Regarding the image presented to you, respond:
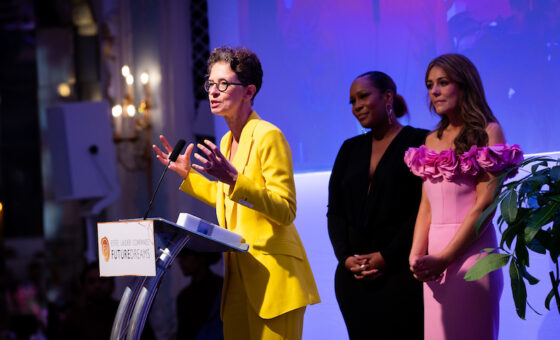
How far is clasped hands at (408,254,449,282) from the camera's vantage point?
7.00 feet

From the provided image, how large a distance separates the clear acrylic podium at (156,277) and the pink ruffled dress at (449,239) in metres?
0.74

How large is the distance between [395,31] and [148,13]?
277cm

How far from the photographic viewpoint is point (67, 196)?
5934 mm

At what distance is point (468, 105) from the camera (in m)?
2.29

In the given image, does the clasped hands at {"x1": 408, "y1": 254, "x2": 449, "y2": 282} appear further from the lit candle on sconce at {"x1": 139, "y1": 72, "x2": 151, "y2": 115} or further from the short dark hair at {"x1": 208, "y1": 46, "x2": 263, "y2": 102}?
the lit candle on sconce at {"x1": 139, "y1": 72, "x2": 151, "y2": 115}

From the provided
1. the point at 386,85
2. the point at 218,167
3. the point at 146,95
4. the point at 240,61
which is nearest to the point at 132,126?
the point at 146,95

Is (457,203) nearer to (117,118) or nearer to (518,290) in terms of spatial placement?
(518,290)

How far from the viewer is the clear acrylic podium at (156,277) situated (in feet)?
6.14

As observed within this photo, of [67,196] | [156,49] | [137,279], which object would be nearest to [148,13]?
[156,49]

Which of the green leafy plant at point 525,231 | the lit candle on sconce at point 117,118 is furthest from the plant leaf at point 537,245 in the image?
the lit candle on sconce at point 117,118

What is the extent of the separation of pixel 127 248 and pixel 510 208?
1043 mm

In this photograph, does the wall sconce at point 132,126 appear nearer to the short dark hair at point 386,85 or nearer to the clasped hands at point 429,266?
the short dark hair at point 386,85

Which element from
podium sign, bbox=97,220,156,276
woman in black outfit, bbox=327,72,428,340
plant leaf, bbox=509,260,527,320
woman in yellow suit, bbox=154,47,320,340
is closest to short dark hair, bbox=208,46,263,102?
woman in yellow suit, bbox=154,47,320,340

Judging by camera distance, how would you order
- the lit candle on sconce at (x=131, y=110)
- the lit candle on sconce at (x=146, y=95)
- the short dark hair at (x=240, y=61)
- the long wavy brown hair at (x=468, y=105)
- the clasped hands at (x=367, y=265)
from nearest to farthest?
the long wavy brown hair at (x=468, y=105) < the short dark hair at (x=240, y=61) < the clasped hands at (x=367, y=265) < the lit candle on sconce at (x=146, y=95) < the lit candle on sconce at (x=131, y=110)
